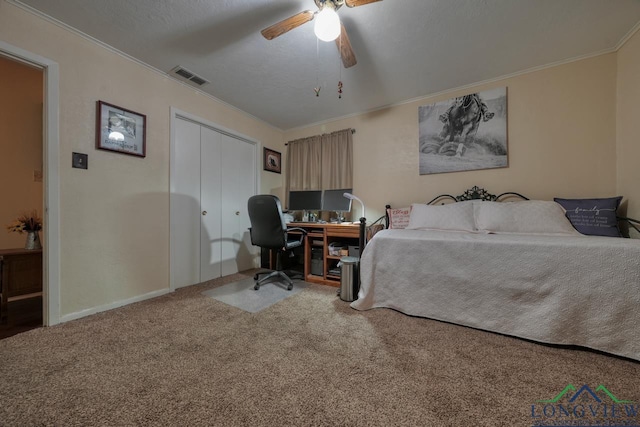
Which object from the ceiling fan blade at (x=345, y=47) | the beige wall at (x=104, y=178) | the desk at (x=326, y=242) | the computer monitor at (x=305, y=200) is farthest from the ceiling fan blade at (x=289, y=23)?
the computer monitor at (x=305, y=200)

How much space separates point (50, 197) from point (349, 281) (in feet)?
8.35

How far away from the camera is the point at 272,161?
379 cm

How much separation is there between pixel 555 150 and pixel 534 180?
0.32 meters

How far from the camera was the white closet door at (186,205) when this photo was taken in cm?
254

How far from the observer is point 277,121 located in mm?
3623

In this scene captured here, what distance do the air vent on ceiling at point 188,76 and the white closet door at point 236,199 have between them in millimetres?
680

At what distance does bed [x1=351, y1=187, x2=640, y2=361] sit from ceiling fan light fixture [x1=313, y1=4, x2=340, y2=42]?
1.59m

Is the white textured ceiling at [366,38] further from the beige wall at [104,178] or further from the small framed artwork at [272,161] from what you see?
the small framed artwork at [272,161]

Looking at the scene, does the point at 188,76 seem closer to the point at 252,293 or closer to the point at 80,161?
the point at 80,161

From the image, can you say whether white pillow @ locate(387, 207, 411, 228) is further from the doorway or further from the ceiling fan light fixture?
the doorway

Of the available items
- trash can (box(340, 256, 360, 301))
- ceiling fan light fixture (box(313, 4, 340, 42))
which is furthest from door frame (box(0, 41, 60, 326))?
trash can (box(340, 256, 360, 301))

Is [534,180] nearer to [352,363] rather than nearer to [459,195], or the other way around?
[459,195]

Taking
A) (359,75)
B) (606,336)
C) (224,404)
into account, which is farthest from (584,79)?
(224,404)

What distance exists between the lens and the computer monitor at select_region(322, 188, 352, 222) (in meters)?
3.06
